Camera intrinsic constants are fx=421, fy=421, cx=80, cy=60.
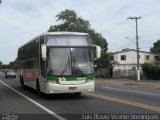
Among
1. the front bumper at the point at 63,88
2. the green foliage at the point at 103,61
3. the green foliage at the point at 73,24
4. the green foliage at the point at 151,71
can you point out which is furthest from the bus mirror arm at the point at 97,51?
the green foliage at the point at 73,24

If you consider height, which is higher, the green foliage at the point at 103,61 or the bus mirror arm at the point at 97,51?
the green foliage at the point at 103,61

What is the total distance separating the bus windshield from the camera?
65.4 feet

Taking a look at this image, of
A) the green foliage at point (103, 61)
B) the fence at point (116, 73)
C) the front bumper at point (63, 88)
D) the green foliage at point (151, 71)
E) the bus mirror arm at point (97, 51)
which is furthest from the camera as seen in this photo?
the green foliage at point (103, 61)

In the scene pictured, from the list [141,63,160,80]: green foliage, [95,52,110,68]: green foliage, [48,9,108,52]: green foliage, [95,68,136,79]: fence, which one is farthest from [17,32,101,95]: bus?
[48,9,108,52]: green foliage

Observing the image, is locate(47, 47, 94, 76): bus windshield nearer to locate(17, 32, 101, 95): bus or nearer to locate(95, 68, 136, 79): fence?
locate(17, 32, 101, 95): bus

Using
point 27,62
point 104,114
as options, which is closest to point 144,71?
point 27,62

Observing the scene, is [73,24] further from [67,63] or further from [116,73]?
[67,63]

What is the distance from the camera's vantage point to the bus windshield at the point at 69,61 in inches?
785

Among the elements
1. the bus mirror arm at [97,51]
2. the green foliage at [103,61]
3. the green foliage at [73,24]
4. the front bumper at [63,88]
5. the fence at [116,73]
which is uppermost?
the green foliage at [73,24]

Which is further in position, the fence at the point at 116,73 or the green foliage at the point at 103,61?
the green foliage at the point at 103,61

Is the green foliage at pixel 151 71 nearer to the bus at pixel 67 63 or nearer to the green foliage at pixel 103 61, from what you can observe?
the green foliage at pixel 103 61

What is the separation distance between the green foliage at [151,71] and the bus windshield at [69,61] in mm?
33987

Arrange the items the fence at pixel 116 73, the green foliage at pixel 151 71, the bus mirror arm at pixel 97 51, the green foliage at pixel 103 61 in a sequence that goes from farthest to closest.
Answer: the green foliage at pixel 103 61, the fence at pixel 116 73, the green foliage at pixel 151 71, the bus mirror arm at pixel 97 51

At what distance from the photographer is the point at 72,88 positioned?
1997 centimetres
